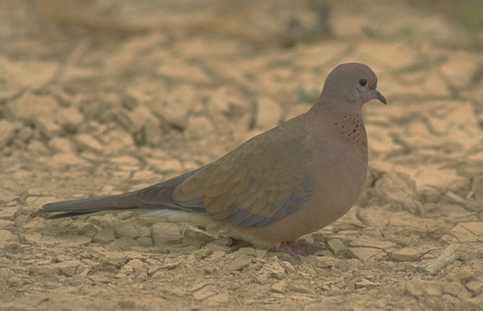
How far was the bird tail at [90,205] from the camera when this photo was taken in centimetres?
426

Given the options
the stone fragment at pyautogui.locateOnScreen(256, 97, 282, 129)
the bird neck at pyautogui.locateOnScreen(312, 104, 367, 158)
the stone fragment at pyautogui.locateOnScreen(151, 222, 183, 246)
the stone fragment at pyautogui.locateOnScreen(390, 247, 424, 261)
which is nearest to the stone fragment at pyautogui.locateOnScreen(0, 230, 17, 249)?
the stone fragment at pyautogui.locateOnScreen(151, 222, 183, 246)

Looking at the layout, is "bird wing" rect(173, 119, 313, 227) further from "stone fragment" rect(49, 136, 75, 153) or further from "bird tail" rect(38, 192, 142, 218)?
"stone fragment" rect(49, 136, 75, 153)

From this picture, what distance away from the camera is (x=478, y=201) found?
486cm

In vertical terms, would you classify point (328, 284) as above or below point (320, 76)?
below

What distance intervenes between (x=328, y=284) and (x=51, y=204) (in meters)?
1.24

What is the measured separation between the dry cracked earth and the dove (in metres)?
0.14

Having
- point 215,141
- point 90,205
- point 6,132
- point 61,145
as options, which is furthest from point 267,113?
point 90,205

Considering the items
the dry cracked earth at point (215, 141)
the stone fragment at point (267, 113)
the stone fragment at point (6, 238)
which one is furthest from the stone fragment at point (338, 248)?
the stone fragment at point (267, 113)

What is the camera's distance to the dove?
4.04 meters

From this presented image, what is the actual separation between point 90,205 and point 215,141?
1498 millimetres

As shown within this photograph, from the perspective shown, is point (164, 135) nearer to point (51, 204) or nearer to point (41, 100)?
point (41, 100)

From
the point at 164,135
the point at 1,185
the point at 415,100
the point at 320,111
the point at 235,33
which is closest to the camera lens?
the point at 320,111

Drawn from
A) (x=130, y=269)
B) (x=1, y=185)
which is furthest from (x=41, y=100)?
(x=130, y=269)

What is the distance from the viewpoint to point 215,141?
5641mm
